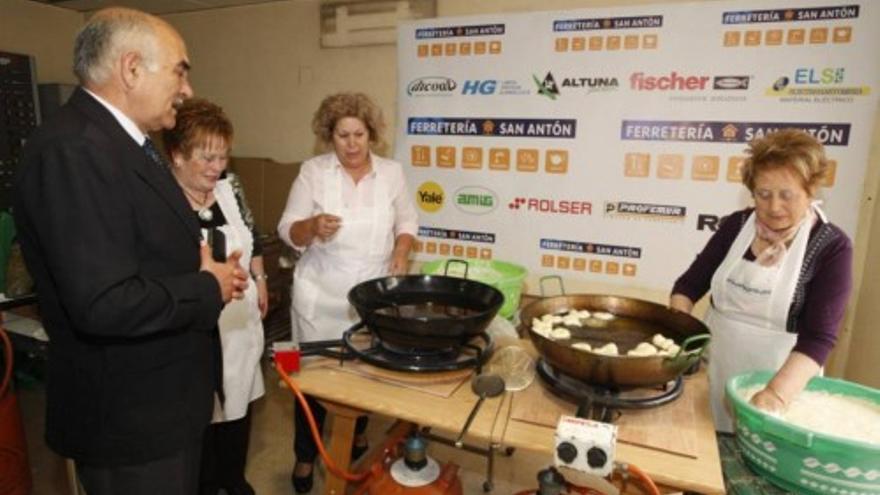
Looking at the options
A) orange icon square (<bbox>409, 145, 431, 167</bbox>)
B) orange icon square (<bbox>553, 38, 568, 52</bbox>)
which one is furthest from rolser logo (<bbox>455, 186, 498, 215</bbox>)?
orange icon square (<bbox>553, 38, 568, 52</bbox>)

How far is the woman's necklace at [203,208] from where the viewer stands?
1658 millimetres

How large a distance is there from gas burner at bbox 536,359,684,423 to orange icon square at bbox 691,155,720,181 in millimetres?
1473

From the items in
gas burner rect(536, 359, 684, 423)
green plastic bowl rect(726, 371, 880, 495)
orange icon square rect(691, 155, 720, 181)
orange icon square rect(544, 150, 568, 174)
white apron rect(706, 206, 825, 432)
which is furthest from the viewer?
orange icon square rect(544, 150, 568, 174)

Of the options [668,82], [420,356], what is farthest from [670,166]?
[420,356]

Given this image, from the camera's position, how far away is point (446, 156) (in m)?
2.90

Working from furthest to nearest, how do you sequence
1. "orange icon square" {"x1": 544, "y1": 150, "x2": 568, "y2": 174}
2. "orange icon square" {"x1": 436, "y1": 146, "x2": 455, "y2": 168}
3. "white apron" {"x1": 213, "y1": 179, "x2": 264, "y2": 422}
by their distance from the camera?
"orange icon square" {"x1": 436, "y1": 146, "x2": 455, "y2": 168}, "orange icon square" {"x1": 544, "y1": 150, "x2": 568, "y2": 174}, "white apron" {"x1": 213, "y1": 179, "x2": 264, "y2": 422}

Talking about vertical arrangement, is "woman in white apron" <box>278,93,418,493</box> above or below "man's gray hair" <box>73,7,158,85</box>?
below

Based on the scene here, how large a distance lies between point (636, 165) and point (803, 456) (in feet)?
5.55

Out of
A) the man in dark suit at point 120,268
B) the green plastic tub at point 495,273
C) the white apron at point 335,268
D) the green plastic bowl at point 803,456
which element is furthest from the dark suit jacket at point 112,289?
the green plastic bowl at point 803,456

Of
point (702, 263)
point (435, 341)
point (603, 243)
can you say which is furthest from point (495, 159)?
point (435, 341)

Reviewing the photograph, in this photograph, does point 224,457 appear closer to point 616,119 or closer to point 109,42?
point 109,42

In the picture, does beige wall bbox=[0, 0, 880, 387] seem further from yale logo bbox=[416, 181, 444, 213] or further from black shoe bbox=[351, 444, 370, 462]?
black shoe bbox=[351, 444, 370, 462]

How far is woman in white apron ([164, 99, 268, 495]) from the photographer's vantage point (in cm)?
160

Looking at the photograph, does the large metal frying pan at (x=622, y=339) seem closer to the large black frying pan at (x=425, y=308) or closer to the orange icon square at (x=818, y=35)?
the large black frying pan at (x=425, y=308)
